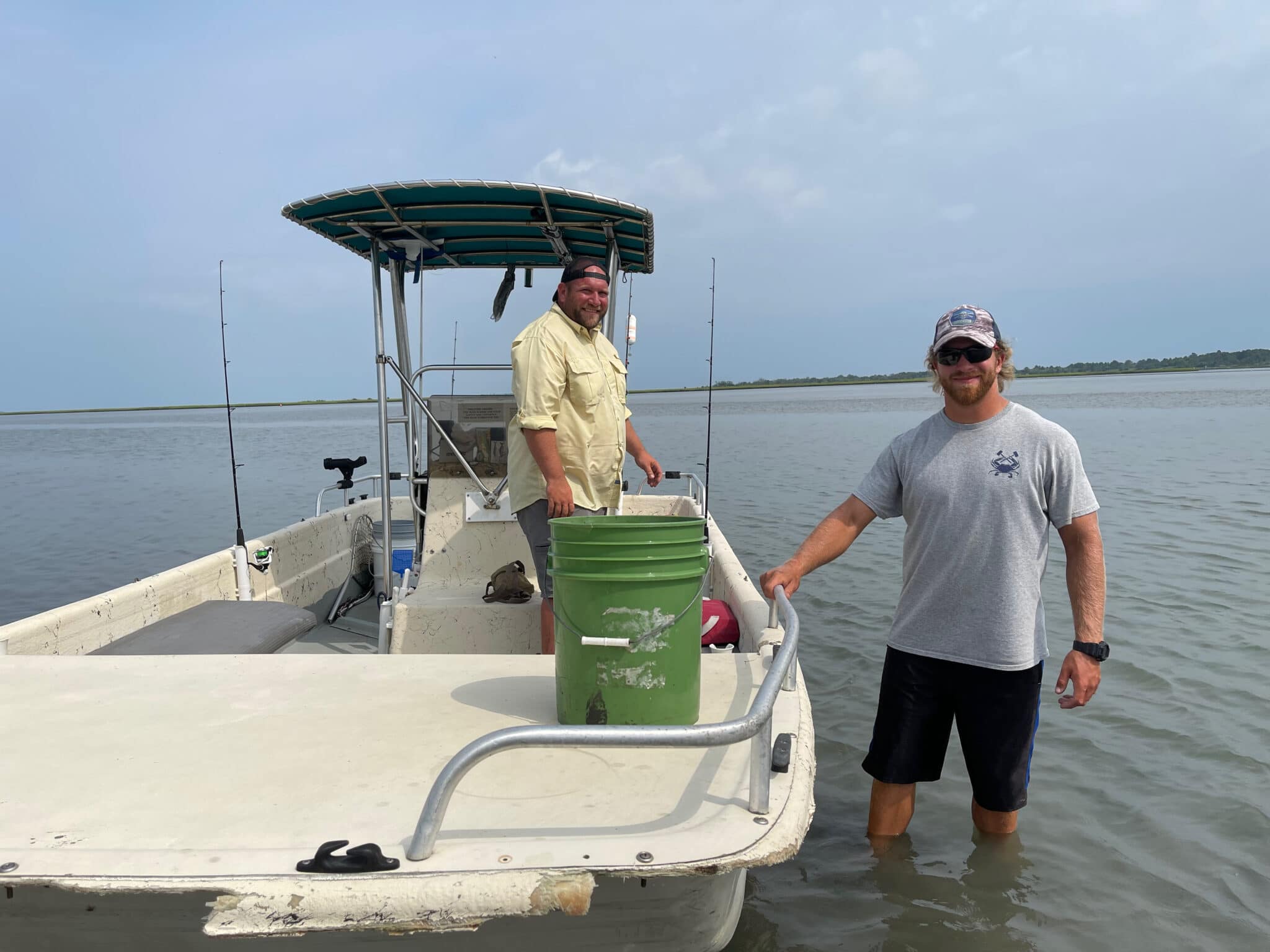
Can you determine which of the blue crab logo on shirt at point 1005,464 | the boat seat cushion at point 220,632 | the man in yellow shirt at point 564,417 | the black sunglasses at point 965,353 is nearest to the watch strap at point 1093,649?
the blue crab logo on shirt at point 1005,464

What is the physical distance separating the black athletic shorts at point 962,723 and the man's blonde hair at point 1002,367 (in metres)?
0.90

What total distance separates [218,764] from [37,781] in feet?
1.28

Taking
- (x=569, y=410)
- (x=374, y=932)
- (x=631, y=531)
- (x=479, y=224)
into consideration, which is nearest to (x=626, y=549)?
(x=631, y=531)

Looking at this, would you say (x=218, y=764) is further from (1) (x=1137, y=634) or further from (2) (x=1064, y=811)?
(1) (x=1137, y=634)

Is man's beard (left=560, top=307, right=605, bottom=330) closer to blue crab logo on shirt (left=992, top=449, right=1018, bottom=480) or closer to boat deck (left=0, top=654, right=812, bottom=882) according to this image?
boat deck (left=0, top=654, right=812, bottom=882)

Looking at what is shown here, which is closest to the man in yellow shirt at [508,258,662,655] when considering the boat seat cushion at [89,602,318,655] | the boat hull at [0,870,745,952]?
the boat seat cushion at [89,602,318,655]

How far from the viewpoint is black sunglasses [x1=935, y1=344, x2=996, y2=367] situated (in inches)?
98.2

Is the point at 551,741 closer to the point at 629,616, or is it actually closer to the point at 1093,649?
the point at 629,616

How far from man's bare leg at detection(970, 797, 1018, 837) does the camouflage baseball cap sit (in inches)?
62.5

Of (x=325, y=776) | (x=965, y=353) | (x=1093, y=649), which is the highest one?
(x=965, y=353)

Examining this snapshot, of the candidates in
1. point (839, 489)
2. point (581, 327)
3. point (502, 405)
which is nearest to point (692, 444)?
point (839, 489)

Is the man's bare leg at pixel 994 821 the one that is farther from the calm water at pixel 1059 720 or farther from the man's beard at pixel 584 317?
the man's beard at pixel 584 317

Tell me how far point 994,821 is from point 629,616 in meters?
1.72

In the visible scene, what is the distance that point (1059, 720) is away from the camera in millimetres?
4891
